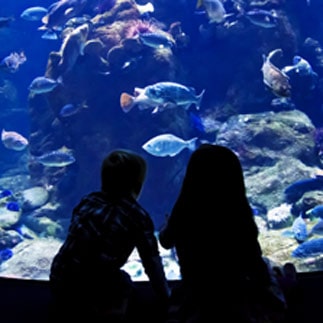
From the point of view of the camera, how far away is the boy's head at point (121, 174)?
1940mm

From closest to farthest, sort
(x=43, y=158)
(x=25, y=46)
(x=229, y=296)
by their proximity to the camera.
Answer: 1. (x=229, y=296)
2. (x=43, y=158)
3. (x=25, y=46)

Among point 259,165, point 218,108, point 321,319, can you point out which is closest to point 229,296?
point 321,319

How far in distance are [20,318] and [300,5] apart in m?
14.2

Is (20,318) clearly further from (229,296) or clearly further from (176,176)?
(176,176)

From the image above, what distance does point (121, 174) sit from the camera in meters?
1.94

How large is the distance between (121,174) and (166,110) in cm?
774

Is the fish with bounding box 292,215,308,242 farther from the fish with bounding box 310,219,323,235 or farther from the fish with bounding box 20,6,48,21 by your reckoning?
the fish with bounding box 20,6,48,21

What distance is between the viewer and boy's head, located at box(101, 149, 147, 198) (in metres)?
1.94

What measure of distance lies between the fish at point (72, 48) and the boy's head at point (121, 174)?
880 centimetres

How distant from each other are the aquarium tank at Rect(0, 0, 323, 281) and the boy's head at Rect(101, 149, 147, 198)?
376 centimetres

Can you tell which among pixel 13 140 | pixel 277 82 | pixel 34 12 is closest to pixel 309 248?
pixel 277 82

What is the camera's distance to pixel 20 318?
222cm

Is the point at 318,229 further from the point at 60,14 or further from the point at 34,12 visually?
the point at 34,12

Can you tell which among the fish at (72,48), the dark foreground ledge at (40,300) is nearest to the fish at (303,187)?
the dark foreground ledge at (40,300)
